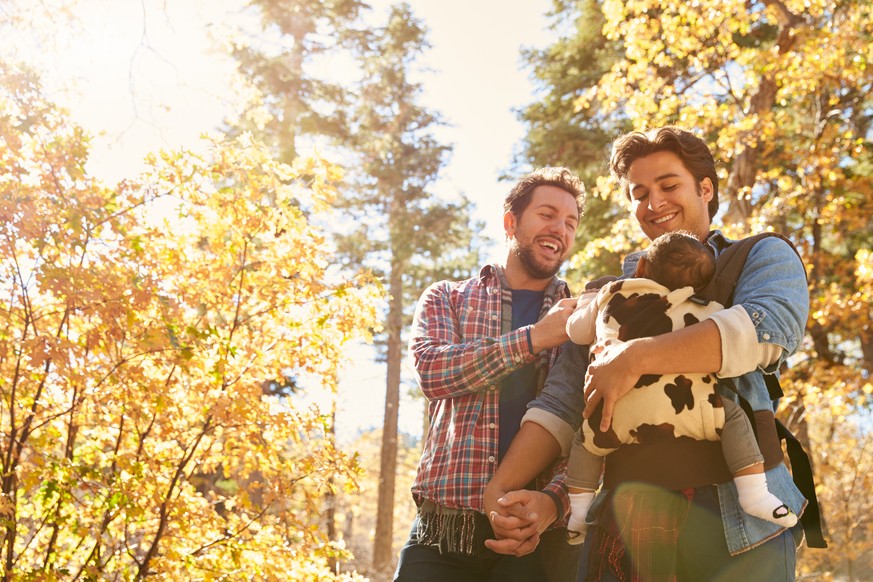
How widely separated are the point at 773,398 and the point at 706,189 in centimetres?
71

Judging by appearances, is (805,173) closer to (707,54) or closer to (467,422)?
(707,54)

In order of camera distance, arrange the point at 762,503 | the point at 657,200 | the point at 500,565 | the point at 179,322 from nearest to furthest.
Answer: the point at 762,503 < the point at 657,200 < the point at 500,565 < the point at 179,322

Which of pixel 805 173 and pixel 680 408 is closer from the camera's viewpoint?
pixel 680 408

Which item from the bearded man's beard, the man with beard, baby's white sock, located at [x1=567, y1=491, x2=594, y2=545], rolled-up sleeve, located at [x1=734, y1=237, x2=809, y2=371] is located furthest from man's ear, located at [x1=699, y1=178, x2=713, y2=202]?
baby's white sock, located at [x1=567, y1=491, x2=594, y2=545]

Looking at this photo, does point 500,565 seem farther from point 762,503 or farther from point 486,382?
point 762,503

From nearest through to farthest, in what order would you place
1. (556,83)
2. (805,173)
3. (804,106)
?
(805,173) → (804,106) → (556,83)

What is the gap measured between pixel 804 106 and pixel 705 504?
37.4ft

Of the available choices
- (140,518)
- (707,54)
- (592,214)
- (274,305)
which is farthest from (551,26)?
(140,518)

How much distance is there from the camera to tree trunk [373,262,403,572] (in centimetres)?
1758

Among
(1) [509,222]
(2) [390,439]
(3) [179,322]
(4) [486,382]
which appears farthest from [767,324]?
(2) [390,439]

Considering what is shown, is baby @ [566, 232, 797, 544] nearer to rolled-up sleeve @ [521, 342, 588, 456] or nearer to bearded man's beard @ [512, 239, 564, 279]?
rolled-up sleeve @ [521, 342, 588, 456]

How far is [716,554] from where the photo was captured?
5.69 feet

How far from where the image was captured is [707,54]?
829cm

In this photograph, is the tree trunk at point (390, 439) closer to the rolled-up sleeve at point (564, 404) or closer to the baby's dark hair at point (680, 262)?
the rolled-up sleeve at point (564, 404)
